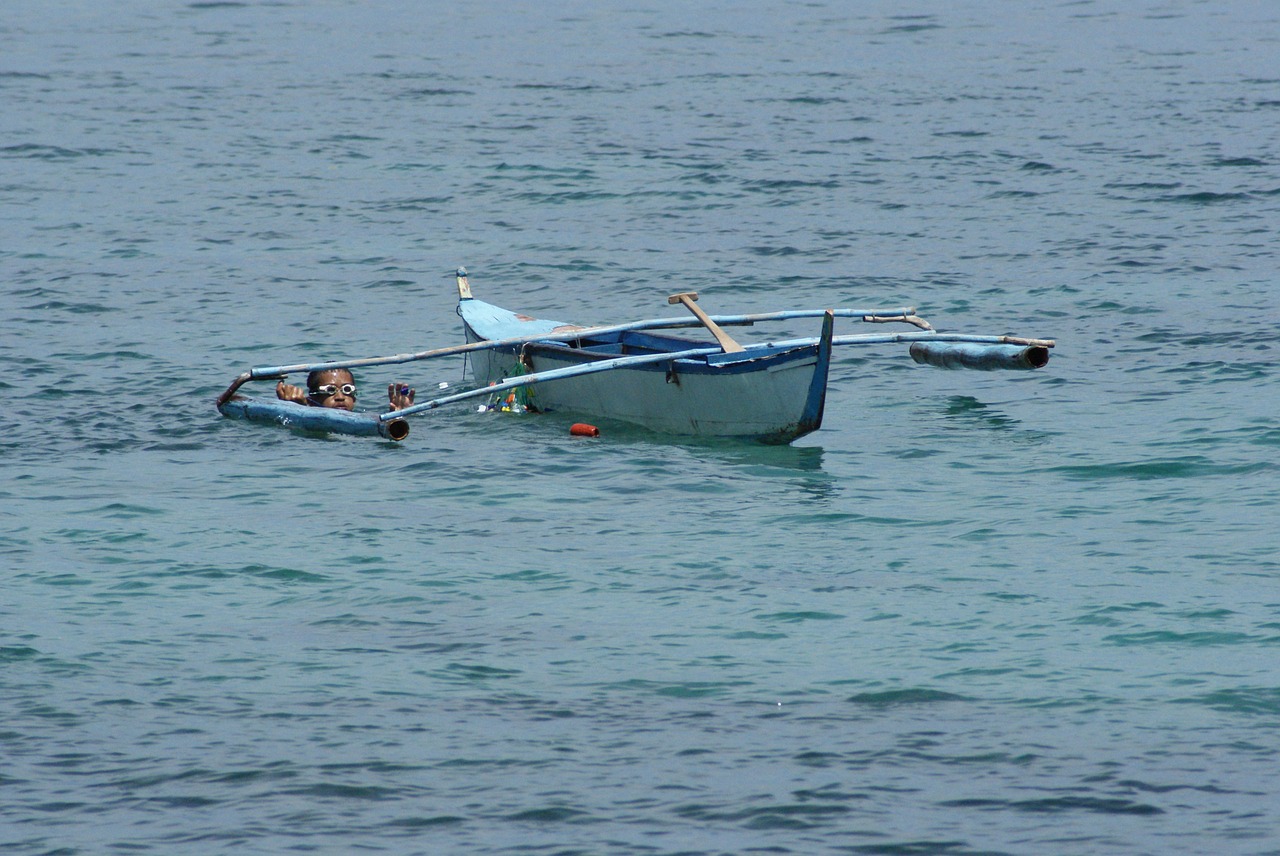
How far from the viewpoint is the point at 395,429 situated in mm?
15781

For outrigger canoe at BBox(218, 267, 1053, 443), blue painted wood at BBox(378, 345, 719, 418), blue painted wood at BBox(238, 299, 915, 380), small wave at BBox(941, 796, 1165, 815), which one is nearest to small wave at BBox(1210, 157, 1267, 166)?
outrigger canoe at BBox(218, 267, 1053, 443)

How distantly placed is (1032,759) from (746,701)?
5.86ft

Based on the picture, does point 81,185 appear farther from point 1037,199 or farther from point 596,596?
point 596,596

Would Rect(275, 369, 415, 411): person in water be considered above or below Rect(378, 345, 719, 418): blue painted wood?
below

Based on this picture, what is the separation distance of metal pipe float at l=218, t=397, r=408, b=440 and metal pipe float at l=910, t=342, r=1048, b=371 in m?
5.39

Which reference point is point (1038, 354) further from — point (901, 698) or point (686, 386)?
point (901, 698)

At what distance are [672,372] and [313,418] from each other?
11.4 feet

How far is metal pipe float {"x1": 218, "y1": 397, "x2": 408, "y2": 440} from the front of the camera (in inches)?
623

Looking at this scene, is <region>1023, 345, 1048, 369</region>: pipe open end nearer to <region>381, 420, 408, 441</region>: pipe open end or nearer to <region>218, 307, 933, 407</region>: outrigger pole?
<region>218, 307, 933, 407</region>: outrigger pole

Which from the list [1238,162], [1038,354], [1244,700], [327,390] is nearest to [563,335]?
[327,390]

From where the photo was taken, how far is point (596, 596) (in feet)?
41.4

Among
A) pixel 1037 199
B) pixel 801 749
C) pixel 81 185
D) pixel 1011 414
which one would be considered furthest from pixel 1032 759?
pixel 81 185

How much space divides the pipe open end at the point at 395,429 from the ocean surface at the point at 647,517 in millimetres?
376

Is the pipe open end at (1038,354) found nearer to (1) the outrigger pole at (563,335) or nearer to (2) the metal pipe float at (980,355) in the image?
(2) the metal pipe float at (980,355)
